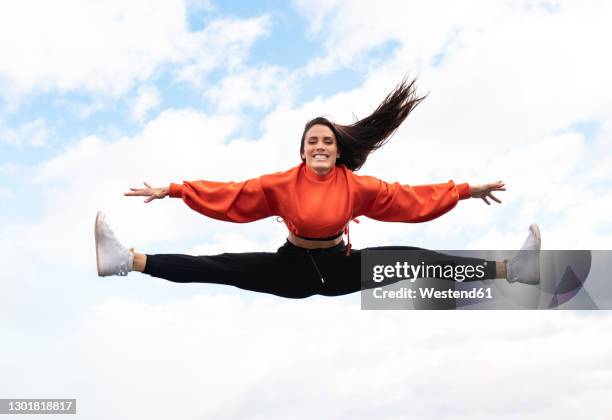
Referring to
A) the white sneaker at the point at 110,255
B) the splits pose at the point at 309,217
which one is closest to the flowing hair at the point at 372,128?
the splits pose at the point at 309,217

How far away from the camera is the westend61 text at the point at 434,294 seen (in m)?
7.30

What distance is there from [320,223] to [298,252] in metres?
0.38

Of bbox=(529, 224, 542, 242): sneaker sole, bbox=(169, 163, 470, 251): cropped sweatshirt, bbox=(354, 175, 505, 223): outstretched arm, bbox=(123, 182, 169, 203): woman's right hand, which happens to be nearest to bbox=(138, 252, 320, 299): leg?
bbox=(169, 163, 470, 251): cropped sweatshirt

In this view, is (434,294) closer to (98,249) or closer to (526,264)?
(526,264)

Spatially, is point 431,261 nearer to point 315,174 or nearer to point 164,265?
point 315,174

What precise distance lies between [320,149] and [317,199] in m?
0.48

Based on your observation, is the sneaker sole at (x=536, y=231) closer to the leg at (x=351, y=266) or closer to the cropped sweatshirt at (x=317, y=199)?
the leg at (x=351, y=266)

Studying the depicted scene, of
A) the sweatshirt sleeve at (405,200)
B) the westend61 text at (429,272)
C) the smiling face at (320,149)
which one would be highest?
the smiling face at (320,149)

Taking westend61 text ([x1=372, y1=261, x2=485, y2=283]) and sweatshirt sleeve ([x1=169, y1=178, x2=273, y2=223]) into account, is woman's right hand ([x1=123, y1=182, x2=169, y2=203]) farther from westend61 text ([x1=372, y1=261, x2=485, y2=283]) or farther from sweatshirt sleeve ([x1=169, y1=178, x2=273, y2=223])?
westend61 text ([x1=372, y1=261, x2=485, y2=283])

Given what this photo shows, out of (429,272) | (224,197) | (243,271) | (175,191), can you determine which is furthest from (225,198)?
(429,272)

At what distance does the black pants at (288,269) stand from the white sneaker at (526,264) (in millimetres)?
446

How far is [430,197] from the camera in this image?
716 cm

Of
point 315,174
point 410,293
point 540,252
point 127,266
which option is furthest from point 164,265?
point 540,252

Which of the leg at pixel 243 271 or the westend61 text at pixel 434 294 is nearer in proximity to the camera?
the leg at pixel 243 271
